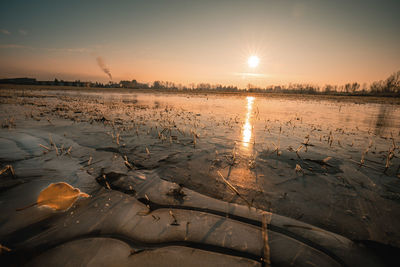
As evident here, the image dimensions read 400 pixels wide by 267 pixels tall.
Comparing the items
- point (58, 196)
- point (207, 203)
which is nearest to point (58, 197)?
point (58, 196)

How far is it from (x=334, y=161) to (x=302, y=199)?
220 centimetres

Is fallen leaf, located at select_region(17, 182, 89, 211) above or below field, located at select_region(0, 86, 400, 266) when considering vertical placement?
above

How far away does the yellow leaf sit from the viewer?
6.74ft

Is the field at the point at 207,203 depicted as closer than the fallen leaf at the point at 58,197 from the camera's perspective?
Yes

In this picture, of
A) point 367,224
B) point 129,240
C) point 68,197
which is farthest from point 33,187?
point 367,224

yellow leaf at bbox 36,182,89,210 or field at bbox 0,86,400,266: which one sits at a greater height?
yellow leaf at bbox 36,182,89,210

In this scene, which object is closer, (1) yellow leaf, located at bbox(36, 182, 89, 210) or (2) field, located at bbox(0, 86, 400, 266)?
(2) field, located at bbox(0, 86, 400, 266)

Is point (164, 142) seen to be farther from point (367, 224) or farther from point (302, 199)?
point (367, 224)

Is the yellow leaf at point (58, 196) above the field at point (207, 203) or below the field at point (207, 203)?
above

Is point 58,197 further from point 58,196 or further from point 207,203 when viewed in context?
point 207,203

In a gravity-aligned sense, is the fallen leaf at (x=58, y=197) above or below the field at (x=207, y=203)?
above

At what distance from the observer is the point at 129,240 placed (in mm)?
1657

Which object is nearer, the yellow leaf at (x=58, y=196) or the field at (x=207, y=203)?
the field at (x=207, y=203)

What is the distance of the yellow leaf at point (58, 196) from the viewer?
6.74 feet
